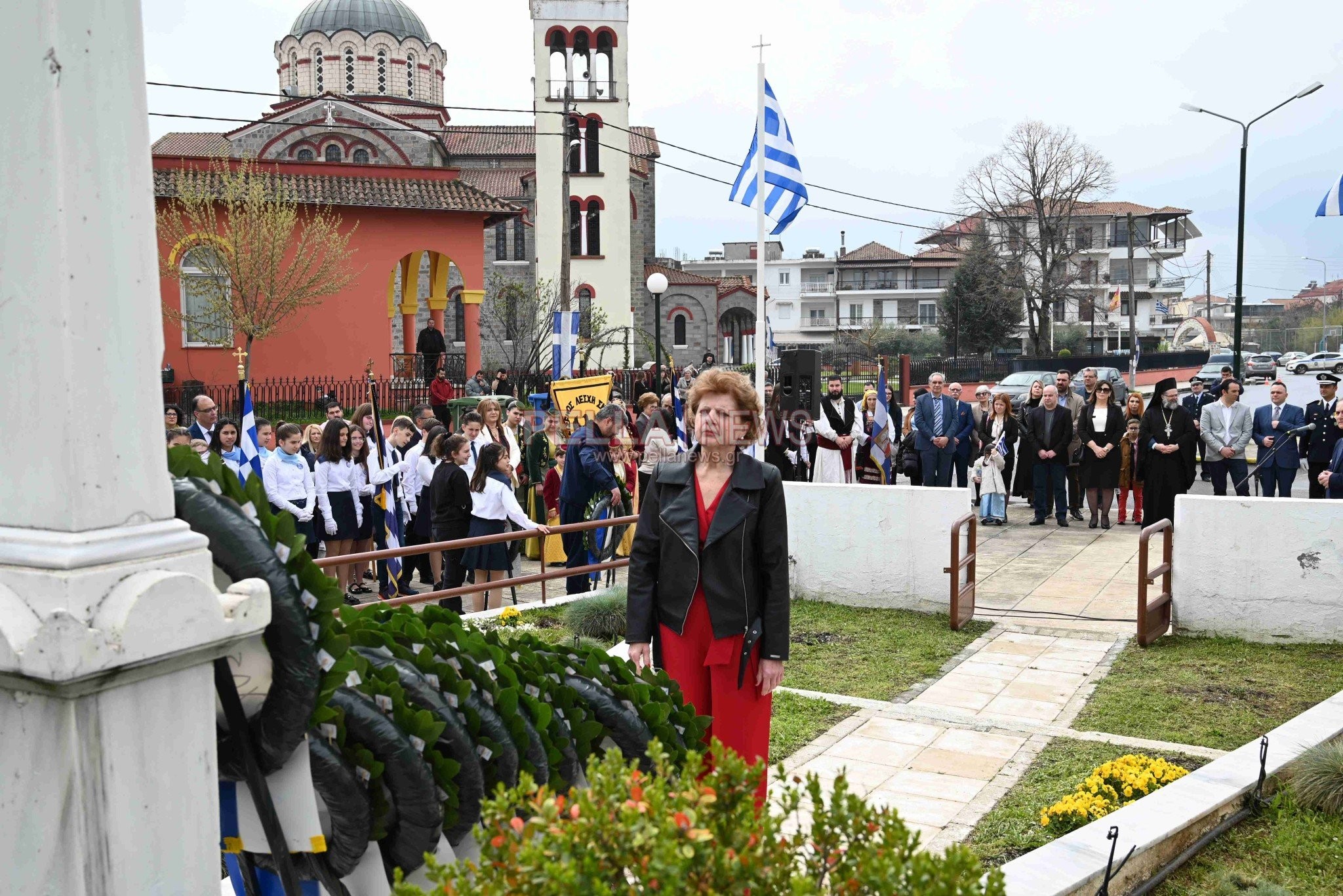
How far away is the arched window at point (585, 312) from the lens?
46.7m

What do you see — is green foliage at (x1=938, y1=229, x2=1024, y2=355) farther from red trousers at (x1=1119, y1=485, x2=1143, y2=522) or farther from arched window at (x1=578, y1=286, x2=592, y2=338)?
red trousers at (x1=1119, y1=485, x2=1143, y2=522)

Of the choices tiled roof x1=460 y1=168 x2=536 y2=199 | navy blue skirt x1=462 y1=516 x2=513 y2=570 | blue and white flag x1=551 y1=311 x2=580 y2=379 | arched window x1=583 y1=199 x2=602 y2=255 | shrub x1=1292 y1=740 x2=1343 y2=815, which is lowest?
shrub x1=1292 y1=740 x2=1343 y2=815

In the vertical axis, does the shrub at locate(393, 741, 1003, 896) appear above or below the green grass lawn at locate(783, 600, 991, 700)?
above

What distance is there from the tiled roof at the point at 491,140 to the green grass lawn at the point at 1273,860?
6335 centimetres

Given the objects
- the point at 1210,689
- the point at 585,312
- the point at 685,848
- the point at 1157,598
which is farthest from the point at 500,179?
the point at 685,848

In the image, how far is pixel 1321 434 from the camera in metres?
15.8

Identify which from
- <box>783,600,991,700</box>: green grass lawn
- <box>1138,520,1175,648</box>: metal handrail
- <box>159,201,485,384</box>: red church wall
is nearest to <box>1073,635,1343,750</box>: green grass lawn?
<box>1138,520,1175,648</box>: metal handrail

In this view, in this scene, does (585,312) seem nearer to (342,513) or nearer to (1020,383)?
(1020,383)

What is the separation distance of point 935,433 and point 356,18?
55143mm

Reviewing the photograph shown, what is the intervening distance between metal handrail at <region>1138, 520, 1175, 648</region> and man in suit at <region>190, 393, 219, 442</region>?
874cm

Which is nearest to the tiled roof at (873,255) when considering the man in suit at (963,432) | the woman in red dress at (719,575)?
the man in suit at (963,432)

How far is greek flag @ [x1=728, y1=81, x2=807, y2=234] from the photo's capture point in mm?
16328

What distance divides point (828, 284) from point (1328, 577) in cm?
9814

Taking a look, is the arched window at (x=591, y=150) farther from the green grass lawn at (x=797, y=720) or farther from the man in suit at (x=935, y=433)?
the green grass lawn at (x=797, y=720)
